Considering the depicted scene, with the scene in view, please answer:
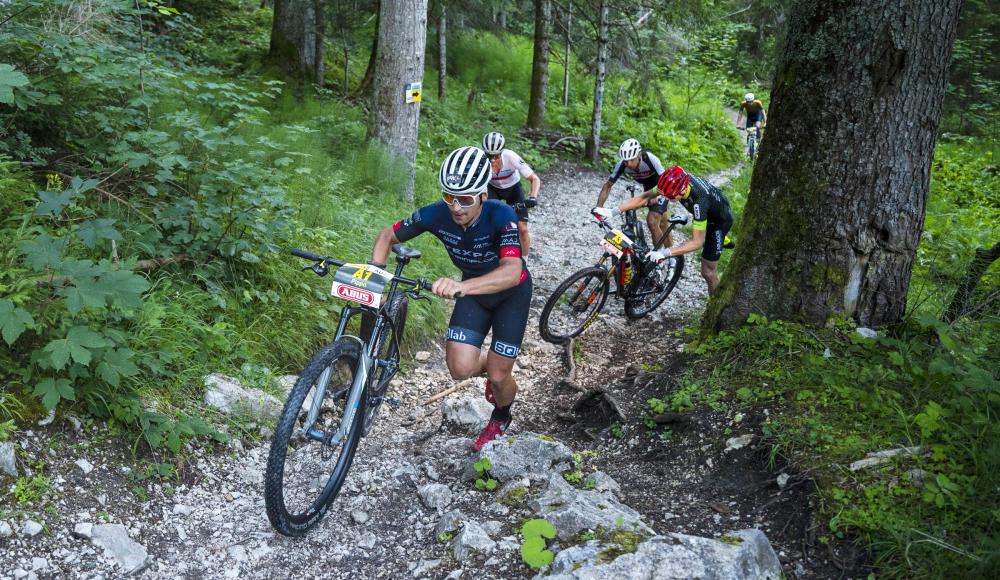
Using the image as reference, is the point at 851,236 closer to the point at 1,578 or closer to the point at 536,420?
the point at 536,420

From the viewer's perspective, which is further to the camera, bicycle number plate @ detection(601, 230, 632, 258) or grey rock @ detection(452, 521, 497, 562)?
bicycle number plate @ detection(601, 230, 632, 258)

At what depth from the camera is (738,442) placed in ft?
14.2

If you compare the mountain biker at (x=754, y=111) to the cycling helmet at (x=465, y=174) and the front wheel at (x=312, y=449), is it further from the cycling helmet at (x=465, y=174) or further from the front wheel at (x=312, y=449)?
the front wheel at (x=312, y=449)

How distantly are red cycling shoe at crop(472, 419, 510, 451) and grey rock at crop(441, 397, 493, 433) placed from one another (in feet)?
1.13

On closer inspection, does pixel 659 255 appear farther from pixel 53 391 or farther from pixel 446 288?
pixel 53 391

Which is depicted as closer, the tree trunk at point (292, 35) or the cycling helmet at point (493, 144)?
the cycling helmet at point (493, 144)

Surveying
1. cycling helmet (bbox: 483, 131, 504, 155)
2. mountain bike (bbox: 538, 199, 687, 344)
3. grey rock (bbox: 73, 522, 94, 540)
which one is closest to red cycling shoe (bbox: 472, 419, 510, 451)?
mountain bike (bbox: 538, 199, 687, 344)

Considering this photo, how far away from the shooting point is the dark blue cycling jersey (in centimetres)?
454

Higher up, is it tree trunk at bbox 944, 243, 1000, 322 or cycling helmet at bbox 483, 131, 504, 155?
cycling helmet at bbox 483, 131, 504, 155

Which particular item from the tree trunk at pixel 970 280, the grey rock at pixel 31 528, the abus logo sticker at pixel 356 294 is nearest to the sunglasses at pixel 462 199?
the abus logo sticker at pixel 356 294

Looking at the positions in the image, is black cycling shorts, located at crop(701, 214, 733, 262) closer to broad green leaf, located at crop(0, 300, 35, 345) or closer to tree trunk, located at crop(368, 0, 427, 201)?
tree trunk, located at crop(368, 0, 427, 201)

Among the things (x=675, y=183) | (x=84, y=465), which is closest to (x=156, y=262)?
(x=84, y=465)

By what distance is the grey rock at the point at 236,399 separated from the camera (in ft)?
14.8

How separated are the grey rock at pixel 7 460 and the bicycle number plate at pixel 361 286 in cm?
182
